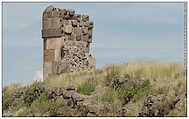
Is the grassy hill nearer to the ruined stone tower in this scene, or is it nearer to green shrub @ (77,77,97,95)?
green shrub @ (77,77,97,95)

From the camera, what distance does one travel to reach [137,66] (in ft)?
60.1

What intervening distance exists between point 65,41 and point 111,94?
609 cm

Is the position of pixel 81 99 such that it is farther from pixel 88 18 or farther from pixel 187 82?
pixel 88 18

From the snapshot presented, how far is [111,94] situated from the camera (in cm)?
1645

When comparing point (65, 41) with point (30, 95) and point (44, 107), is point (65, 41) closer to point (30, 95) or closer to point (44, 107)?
point (30, 95)

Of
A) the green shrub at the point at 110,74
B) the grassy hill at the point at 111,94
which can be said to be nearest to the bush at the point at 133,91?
the grassy hill at the point at 111,94

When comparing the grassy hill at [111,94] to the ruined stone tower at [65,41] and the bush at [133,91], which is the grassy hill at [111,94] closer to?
the bush at [133,91]

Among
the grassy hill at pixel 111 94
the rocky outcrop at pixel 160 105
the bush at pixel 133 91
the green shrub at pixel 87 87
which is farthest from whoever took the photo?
the green shrub at pixel 87 87

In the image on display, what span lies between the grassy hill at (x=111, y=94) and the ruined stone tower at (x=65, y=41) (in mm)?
2848

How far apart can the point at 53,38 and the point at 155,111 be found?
8.60m

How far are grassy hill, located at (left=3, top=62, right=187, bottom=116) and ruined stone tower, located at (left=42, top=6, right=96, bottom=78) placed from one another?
9.34 ft

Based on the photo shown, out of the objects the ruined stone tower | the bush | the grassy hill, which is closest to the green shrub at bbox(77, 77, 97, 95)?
the grassy hill

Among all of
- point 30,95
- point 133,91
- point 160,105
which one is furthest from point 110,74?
point 160,105

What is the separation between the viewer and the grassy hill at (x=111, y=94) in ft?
49.5
